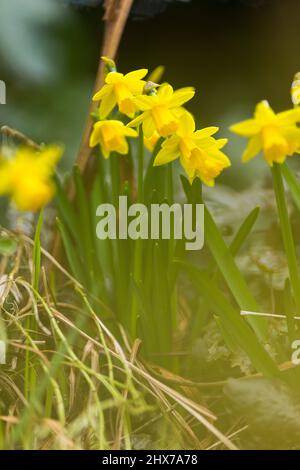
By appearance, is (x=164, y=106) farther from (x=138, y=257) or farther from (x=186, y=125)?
(x=138, y=257)

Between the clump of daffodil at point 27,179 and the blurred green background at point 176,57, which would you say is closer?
the clump of daffodil at point 27,179

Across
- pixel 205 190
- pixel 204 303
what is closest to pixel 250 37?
pixel 205 190

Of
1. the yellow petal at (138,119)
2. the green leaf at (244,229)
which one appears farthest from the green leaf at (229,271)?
the yellow petal at (138,119)

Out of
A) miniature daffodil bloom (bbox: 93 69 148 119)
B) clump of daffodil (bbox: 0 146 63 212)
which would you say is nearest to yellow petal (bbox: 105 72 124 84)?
miniature daffodil bloom (bbox: 93 69 148 119)

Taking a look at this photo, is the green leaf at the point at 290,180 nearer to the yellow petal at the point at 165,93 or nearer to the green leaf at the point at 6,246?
the yellow petal at the point at 165,93

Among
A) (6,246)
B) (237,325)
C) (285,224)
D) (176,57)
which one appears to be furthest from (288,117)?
(176,57)
